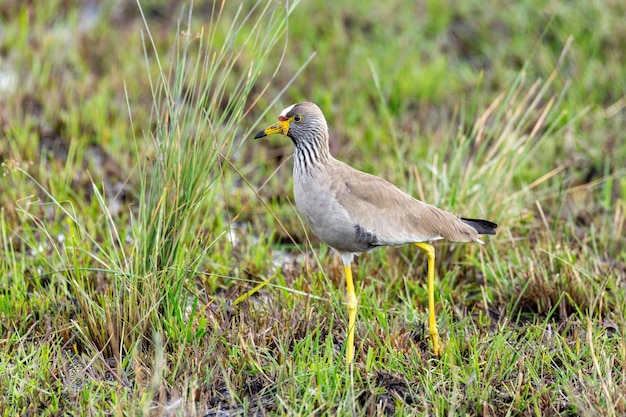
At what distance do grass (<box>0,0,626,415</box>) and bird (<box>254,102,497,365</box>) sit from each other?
0.17 m

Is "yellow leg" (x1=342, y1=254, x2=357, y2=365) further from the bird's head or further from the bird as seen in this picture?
the bird's head

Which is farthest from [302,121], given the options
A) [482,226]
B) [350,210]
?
[482,226]

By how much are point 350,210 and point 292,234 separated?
1.55 meters

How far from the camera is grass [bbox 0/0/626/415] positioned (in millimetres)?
3502

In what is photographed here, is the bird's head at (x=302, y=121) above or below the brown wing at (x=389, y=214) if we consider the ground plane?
above

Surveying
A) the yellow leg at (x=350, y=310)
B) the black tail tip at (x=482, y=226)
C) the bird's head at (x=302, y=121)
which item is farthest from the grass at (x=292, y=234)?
the black tail tip at (x=482, y=226)

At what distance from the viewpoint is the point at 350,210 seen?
3.66m

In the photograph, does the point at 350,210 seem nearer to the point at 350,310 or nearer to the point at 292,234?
the point at 350,310

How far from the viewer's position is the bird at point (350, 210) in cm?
365

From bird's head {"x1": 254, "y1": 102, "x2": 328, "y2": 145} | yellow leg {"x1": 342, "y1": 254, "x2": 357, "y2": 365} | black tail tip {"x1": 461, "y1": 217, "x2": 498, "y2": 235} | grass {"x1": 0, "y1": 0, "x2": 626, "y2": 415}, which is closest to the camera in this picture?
grass {"x1": 0, "y1": 0, "x2": 626, "y2": 415}

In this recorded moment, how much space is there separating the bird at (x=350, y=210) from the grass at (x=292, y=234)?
6.5 inches

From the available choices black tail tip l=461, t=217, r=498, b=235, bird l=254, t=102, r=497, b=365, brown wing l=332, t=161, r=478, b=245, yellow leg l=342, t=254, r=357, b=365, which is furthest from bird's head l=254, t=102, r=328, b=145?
black tail tip l=461, t=217, r=498, b=235

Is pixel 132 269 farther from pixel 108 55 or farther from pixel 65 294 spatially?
pixel 108 55

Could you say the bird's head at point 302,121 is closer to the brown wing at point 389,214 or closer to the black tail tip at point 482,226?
the brown wing at point 389,214
